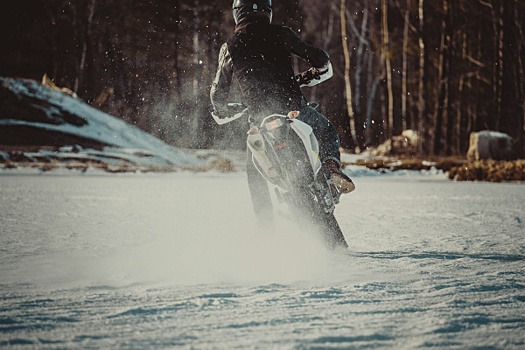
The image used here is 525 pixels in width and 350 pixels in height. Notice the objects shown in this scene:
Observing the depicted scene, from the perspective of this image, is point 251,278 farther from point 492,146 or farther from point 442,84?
point 442,84

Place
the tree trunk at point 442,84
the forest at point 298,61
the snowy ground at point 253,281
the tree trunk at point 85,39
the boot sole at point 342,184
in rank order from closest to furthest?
the snowy ground at point 253,281 < the boot sole at point 342,184 < the tree trunk at point 442,84 < the forest at point 298,61 < the tree trunk at point 85,39

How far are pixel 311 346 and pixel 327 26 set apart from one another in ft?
137

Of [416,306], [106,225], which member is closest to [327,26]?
[106,225]

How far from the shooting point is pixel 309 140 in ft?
15.2

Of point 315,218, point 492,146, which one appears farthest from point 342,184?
point 492,146

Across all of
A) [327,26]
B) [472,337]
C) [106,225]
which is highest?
[327,26]

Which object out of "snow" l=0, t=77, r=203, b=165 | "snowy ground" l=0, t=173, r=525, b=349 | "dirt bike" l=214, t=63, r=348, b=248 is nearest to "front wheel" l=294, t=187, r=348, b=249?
"dirt bike" l=214, t=63, r=348, b=248

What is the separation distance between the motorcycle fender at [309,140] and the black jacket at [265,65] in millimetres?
202

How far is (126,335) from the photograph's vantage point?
104 inches

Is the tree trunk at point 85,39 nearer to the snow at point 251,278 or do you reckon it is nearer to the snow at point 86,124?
the snow at point 86,124

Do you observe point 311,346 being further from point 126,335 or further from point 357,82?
point 357,82

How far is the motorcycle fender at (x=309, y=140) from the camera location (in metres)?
4.59

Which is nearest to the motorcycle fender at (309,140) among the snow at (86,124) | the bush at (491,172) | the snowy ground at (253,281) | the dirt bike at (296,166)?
the dirt bike at (296,166)

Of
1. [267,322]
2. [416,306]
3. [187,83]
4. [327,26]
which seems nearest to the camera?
[267,322]
